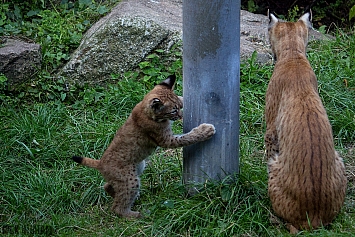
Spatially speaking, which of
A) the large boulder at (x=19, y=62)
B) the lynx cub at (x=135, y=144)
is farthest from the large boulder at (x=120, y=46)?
the lynx cub at (x=135, y=144)

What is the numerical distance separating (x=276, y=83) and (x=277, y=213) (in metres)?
1.12

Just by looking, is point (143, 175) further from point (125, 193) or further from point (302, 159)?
point (302, 159)

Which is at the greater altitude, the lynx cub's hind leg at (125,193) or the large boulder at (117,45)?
the large boulder at (117,45)

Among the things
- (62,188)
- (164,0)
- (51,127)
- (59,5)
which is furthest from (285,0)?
(62,188)

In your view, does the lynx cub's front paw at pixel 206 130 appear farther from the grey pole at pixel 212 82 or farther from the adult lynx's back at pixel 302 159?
the adult lynx's back at pixel 302 159

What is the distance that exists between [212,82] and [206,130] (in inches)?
16.1

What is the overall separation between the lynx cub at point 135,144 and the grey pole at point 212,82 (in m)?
0.21

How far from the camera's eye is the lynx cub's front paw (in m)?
5.17

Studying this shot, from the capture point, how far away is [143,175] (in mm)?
6145

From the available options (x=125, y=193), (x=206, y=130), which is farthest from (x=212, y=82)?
(x=125, y=193)

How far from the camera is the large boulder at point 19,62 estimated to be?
25.6 feet

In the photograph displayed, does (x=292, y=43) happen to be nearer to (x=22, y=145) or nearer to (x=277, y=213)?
(x=277, y=213)

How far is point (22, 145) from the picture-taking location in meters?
6.68

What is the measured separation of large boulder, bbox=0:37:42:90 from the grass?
0.43 m
